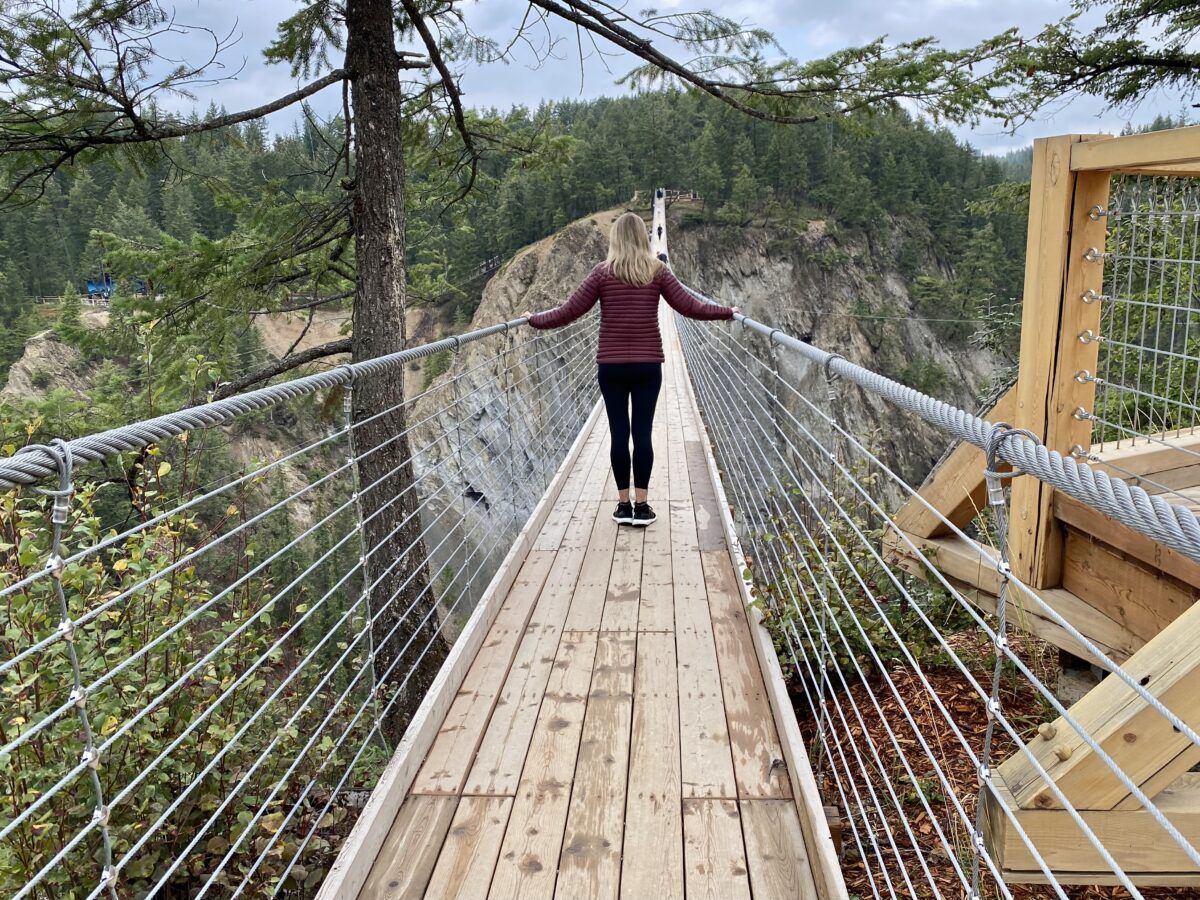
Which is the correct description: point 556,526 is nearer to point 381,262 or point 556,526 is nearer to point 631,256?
point 631,256

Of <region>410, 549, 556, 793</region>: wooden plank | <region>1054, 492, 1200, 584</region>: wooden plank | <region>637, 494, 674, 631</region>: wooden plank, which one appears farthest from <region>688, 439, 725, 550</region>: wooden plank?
<region>1054, 492, 1200, 584</region>: wooden plank

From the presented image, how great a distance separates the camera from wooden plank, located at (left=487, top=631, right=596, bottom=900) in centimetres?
195

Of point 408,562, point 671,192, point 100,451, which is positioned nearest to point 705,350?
point 408,562

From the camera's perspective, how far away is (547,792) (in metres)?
2.26

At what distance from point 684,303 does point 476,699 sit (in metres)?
2.23

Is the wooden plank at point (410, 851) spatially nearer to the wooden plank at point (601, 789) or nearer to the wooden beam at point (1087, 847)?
the wooden plank at point (601, 789)

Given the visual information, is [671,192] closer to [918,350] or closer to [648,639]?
[918,350]

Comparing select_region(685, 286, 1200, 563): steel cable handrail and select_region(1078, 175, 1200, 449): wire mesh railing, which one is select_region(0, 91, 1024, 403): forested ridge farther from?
select_region(685, 286, 1200, 563): steel cable handrail

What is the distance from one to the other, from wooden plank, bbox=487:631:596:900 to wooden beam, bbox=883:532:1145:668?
1.12 m

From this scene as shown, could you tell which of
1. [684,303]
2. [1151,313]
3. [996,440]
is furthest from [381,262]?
[1151,313]

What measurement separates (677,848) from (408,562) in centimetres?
395

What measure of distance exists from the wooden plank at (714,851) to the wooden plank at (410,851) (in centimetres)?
61

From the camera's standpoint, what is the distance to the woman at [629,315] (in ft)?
13.5

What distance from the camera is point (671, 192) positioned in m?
62.0
